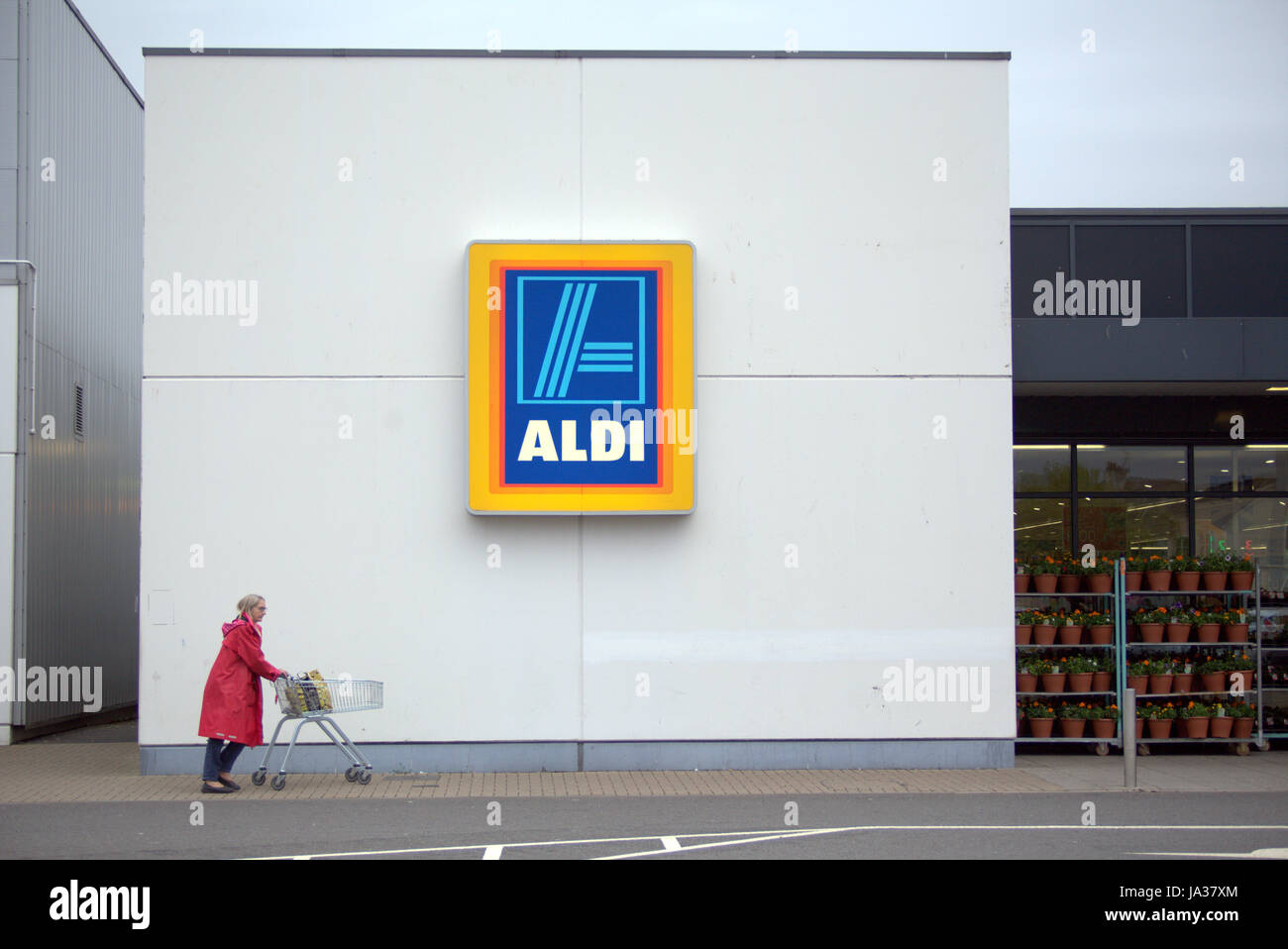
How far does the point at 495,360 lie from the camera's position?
42.6 feet

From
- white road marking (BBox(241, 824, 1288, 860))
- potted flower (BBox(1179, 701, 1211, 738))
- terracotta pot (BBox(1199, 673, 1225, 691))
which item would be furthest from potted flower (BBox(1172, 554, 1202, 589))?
white road marking (BBox(241, 824, 1288, 860))

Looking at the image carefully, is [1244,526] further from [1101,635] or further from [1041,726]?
[1041,726]

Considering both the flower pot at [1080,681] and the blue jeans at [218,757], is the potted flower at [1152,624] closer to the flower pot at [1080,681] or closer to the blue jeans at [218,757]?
the flower pot at [1080,681]

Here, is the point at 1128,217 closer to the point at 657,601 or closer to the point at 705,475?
the point at 705,475

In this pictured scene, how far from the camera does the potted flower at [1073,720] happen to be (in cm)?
1442

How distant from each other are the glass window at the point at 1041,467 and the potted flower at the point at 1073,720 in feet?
11.2

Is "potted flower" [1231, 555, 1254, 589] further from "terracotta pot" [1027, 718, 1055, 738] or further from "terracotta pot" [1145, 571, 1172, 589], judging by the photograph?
"terracotta pot" [1027, 718, 1055, 738]

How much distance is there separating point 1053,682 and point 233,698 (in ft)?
28.1

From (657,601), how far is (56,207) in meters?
10.3

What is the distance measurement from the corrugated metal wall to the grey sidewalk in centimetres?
373

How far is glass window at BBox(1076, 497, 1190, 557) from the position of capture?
17.0m

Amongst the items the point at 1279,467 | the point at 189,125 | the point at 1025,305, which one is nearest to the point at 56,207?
the point at 189,125

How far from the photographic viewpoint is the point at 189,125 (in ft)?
43.0

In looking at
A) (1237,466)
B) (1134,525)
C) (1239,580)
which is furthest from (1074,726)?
(1237,466)
